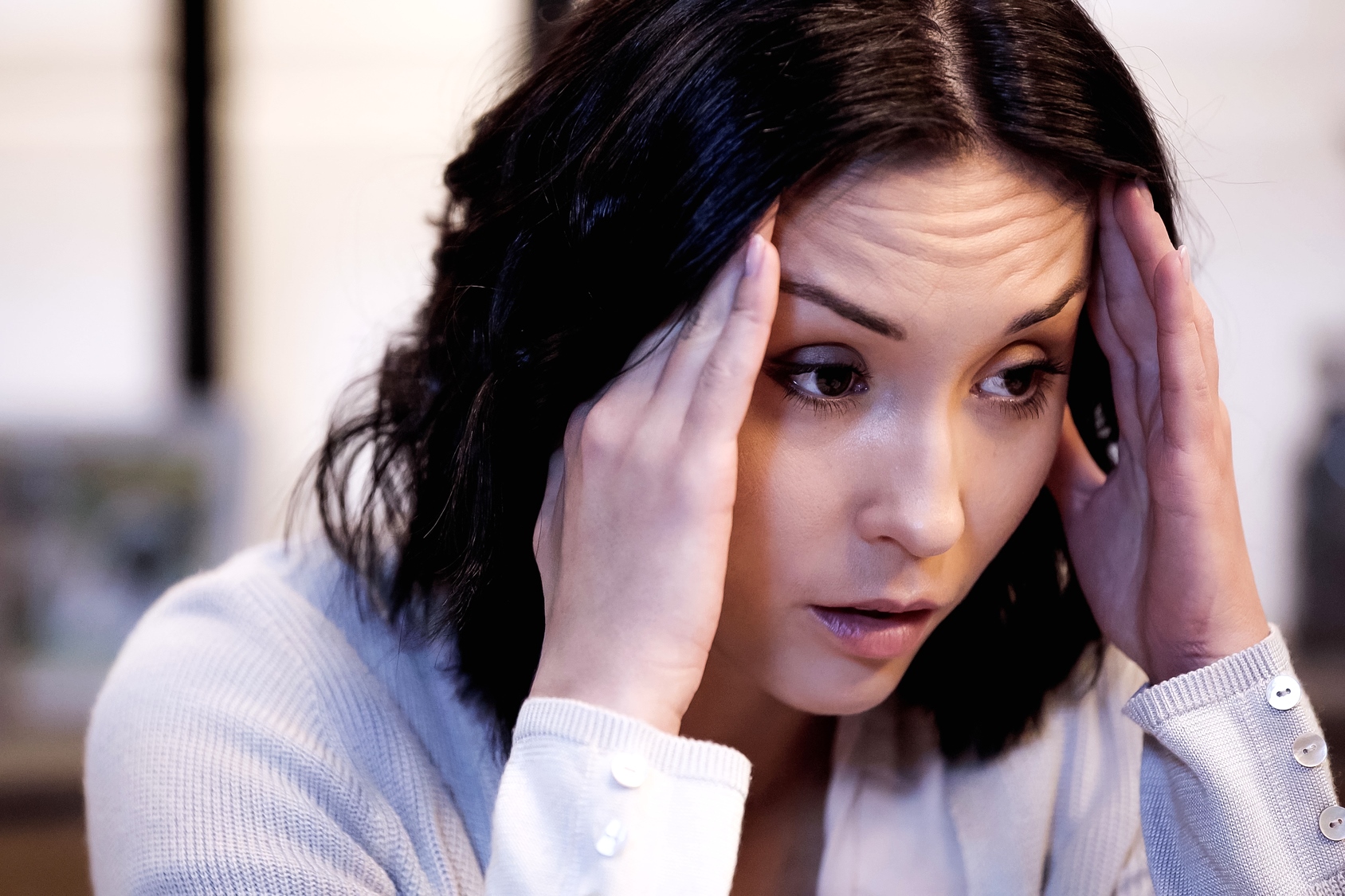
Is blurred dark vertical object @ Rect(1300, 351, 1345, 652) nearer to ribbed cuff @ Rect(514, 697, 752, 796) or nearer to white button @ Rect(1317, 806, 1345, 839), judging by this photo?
white button @ Rect(1317, 806, 1345, 839)

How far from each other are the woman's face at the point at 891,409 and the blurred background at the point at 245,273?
4.78 feet

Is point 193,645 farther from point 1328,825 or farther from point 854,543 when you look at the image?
point 1328,825

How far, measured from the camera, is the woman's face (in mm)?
743

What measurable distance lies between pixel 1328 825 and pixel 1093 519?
295 millimetres

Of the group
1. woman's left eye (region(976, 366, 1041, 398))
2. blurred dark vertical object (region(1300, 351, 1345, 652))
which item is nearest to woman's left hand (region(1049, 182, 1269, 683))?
woman's left eye (region(976, 366, 1041, 398))

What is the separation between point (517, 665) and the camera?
94 cm

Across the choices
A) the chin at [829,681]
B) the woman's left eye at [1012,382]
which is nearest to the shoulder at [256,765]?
the chin at [829,681]

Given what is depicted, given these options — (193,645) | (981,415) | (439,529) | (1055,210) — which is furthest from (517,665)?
(1055,210)

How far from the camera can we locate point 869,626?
83cm

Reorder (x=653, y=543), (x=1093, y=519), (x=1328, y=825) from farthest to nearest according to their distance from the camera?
(x=1093, y=519) → (x=1328, y=825) → (x=653, y=543)

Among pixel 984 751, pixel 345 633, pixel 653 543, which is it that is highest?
pixel 653 543

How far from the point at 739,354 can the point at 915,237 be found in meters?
0.14

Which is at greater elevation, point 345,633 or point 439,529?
point 439,529

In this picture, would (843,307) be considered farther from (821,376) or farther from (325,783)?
(325,783)
